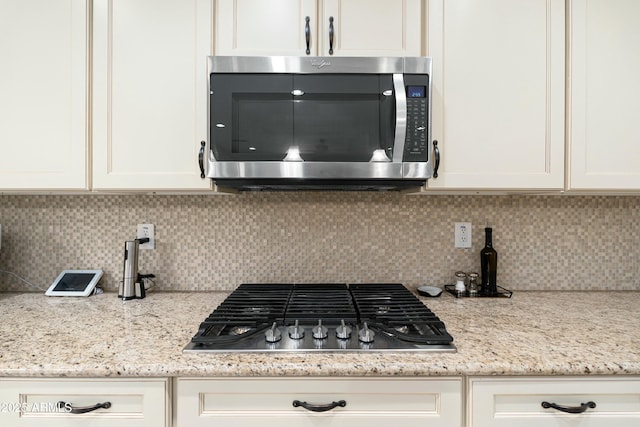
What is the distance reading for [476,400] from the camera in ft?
3.07

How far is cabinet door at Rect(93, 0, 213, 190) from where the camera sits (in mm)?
1307

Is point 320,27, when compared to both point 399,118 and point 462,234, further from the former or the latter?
point 462,234

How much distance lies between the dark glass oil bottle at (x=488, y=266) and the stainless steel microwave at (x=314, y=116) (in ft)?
2.03

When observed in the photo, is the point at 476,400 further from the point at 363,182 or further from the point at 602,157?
the point at 602,157

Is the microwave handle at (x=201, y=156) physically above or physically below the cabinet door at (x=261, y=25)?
below

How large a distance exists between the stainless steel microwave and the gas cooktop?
0.46 meters

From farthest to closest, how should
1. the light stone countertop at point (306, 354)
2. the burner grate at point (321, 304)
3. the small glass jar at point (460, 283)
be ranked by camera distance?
1. the small glass jar at point (460, 283)
2. the burner grate at point (321, 304)
3. the light stone countertop at point (306, 354)

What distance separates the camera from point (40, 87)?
4.30ft

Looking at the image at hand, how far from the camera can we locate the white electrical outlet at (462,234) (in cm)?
166

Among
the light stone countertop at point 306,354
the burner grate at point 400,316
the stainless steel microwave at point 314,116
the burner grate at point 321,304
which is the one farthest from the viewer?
the stainless steel microwave at point 314,116

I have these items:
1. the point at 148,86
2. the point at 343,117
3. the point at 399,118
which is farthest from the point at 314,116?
the point at 148,86

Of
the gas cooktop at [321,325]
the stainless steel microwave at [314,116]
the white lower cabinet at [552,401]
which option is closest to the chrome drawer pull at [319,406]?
the gas cooktop at [321,325]

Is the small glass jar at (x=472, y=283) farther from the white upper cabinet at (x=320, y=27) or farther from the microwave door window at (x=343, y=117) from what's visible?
the white upper cabinet at (x=320, y=27)

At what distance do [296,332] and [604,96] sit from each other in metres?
1.41
